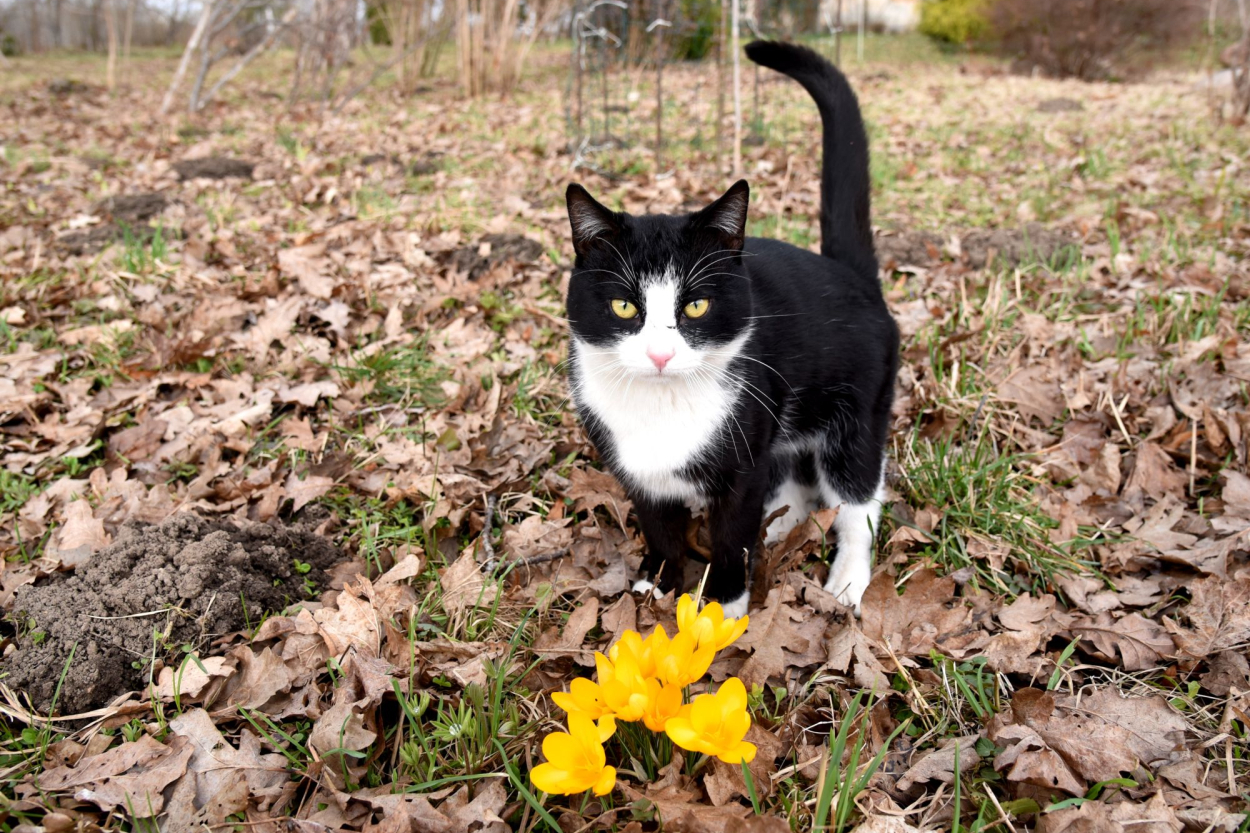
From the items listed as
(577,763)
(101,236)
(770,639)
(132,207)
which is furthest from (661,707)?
(132,207)

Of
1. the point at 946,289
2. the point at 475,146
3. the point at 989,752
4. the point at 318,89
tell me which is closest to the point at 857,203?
the point at 946,289

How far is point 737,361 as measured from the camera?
2.27 m

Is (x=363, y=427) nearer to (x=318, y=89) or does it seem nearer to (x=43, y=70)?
(x=318, y=89)

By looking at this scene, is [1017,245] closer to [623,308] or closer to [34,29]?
[623,308]

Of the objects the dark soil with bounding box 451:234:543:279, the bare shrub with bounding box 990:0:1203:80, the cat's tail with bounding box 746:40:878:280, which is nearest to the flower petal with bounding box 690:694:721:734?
the cat's tail with bounding box 746:40:878:280

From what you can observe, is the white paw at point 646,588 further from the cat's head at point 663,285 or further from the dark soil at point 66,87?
the dark soil at point 66,87

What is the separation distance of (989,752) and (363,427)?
2466 millimetres

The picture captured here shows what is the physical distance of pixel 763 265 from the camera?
250 cm

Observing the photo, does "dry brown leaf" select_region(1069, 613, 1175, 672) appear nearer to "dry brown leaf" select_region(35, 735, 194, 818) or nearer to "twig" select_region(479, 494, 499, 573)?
"twig" select_region(479, 494, 499, 573)

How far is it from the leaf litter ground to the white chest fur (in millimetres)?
406

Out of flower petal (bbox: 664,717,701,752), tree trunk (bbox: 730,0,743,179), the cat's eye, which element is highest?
tree trunk (bbox: 730,0,743,179)

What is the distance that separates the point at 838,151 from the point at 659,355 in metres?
1.30

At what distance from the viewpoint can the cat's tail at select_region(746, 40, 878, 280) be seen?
268 cm

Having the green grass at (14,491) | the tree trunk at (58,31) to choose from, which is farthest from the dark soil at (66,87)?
the green grass at (14,491)
